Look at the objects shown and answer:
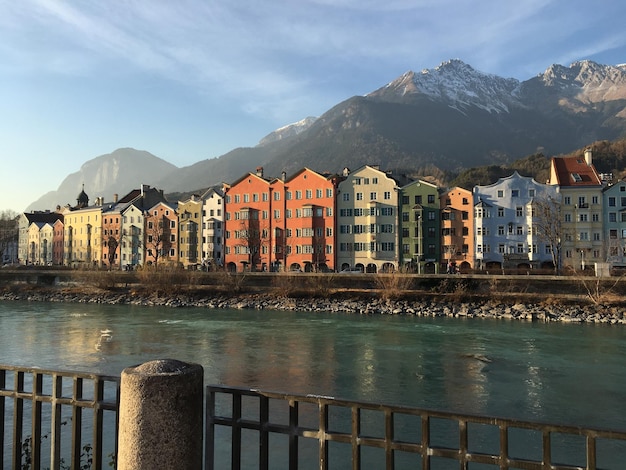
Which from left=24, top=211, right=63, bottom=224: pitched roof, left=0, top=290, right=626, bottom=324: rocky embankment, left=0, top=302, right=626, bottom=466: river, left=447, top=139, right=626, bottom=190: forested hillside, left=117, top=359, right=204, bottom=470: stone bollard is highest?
left=447, top=139, right=626, bottom=190: forested hillside

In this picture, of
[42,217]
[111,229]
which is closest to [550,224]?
[111,229]

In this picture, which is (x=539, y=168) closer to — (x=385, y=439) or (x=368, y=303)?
(x=368, y=303)

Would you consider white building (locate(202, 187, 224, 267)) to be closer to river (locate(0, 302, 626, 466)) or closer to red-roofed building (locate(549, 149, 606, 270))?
river (locate(0, 302, 626, 466))

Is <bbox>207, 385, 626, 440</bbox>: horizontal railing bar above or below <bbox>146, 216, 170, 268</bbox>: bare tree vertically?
below

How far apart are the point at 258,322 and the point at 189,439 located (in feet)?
112

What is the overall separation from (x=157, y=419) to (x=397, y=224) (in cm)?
6763

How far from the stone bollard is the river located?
39.6 ft

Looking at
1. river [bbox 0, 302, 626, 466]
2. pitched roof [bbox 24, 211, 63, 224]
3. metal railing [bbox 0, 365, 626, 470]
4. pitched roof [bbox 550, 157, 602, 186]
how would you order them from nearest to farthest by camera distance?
metal railing [bbox 0, 365, 626, 470] → river [bbox 0, 302, 626, 466] → pitched roof [bbox 550, 157, 602, 186] → pitched roof [bbox 24, 211, 63, 224]

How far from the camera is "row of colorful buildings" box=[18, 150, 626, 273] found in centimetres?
6438

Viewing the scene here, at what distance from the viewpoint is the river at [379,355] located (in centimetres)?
1664

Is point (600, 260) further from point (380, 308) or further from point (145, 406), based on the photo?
point (145, 406)

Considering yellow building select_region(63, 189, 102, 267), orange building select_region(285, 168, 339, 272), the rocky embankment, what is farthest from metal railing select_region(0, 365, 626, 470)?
yellow building select_region(63, 189, 102, 267)

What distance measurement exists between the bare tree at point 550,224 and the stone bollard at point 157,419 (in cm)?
6144

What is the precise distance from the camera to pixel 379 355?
80.0 ft
